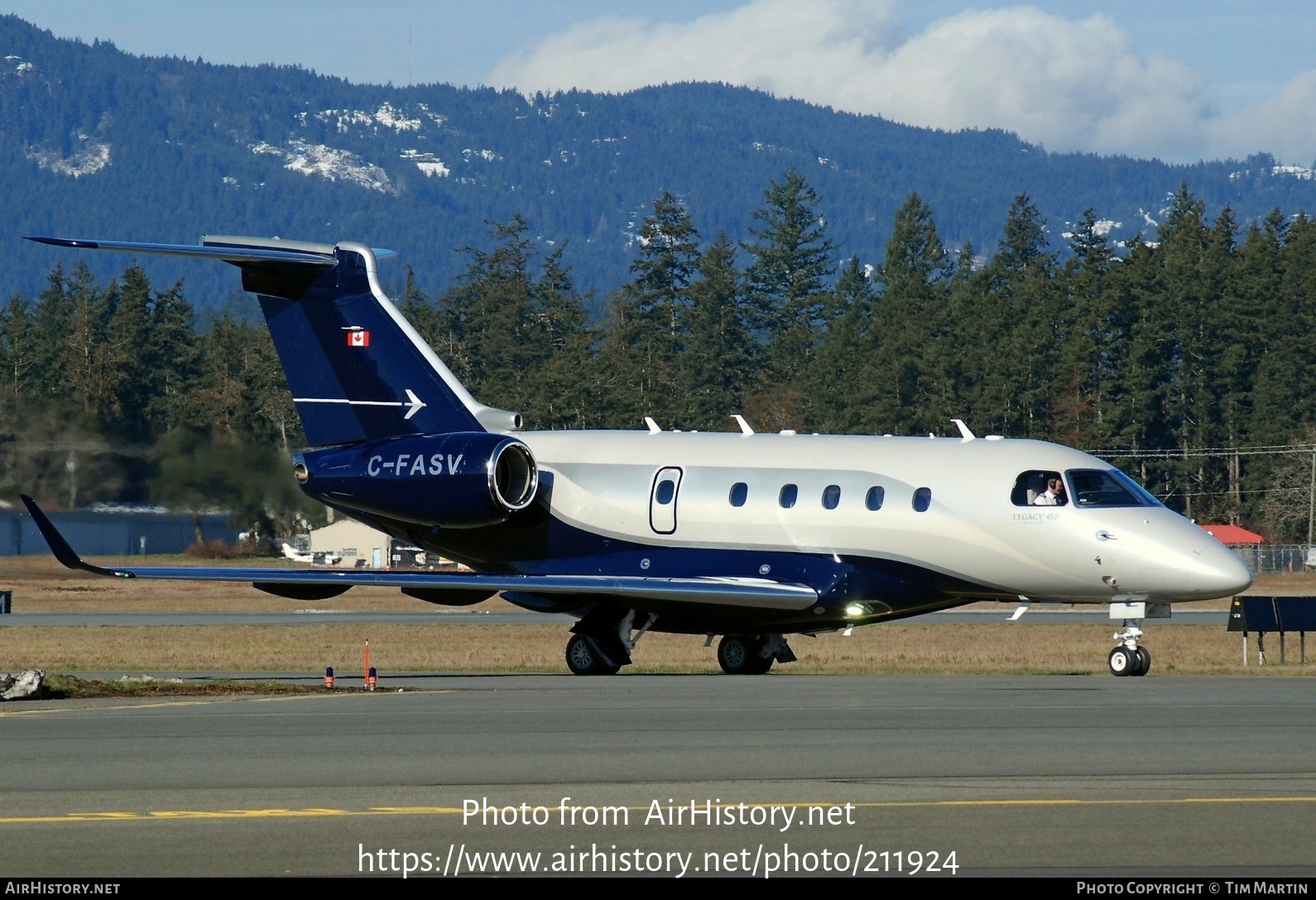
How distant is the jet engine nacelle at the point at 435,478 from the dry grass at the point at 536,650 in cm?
332

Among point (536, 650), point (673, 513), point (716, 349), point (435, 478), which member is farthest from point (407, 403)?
point (716, 349)

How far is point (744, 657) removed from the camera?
93.7 feet

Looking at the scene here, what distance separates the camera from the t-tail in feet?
99.0

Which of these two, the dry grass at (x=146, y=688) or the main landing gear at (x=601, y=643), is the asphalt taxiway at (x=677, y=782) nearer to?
the dry grass at (x=146, y=688)

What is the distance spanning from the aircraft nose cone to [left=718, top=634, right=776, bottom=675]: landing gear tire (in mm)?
6816

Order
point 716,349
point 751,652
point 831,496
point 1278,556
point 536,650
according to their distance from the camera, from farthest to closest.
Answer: point 716,349 → point 1278,556 → point 536,650 → point 751,652 → point 831,496

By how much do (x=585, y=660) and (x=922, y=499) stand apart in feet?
18.2

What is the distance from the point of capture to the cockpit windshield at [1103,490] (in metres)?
25.6

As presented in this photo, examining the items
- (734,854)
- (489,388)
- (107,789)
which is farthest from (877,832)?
(489,388)

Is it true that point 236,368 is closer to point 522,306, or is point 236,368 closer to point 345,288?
point 522,306

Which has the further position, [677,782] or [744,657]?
[744,657]

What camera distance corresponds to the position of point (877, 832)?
11133mm

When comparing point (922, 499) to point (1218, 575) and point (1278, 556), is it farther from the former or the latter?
point (1278, 556)

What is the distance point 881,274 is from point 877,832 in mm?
137927
